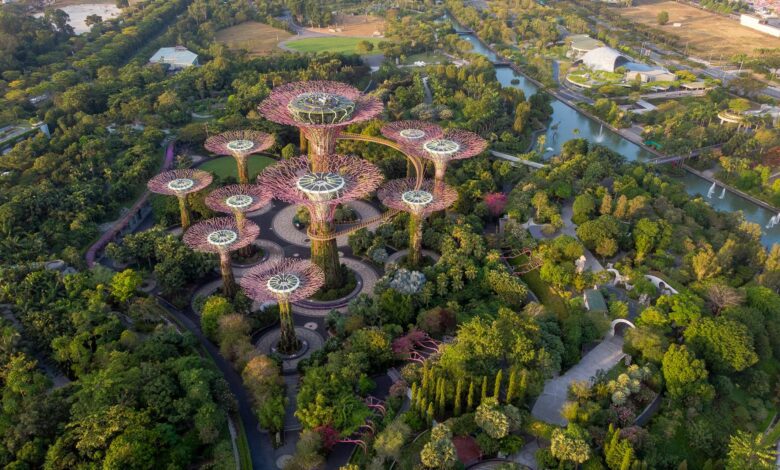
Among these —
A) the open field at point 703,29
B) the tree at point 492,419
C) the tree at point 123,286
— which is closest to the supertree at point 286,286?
the tree at point 123,286

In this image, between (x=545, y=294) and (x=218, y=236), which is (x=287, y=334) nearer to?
(x=218, y=236)

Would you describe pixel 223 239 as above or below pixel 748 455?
above

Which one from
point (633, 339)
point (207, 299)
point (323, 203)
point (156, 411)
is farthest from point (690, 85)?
point (156, 411)

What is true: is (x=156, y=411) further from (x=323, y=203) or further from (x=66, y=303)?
(x=323, y=203)

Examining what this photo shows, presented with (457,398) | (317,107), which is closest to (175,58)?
(317,107)

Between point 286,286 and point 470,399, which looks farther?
point 286,286

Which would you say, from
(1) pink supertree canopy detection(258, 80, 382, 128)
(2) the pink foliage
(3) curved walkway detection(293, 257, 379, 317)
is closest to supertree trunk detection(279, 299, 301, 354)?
(3) curved walkway detection(293, 257, 379, 317)

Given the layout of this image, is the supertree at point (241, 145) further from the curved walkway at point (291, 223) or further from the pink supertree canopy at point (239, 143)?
the curved walkway at point (291, 223)
